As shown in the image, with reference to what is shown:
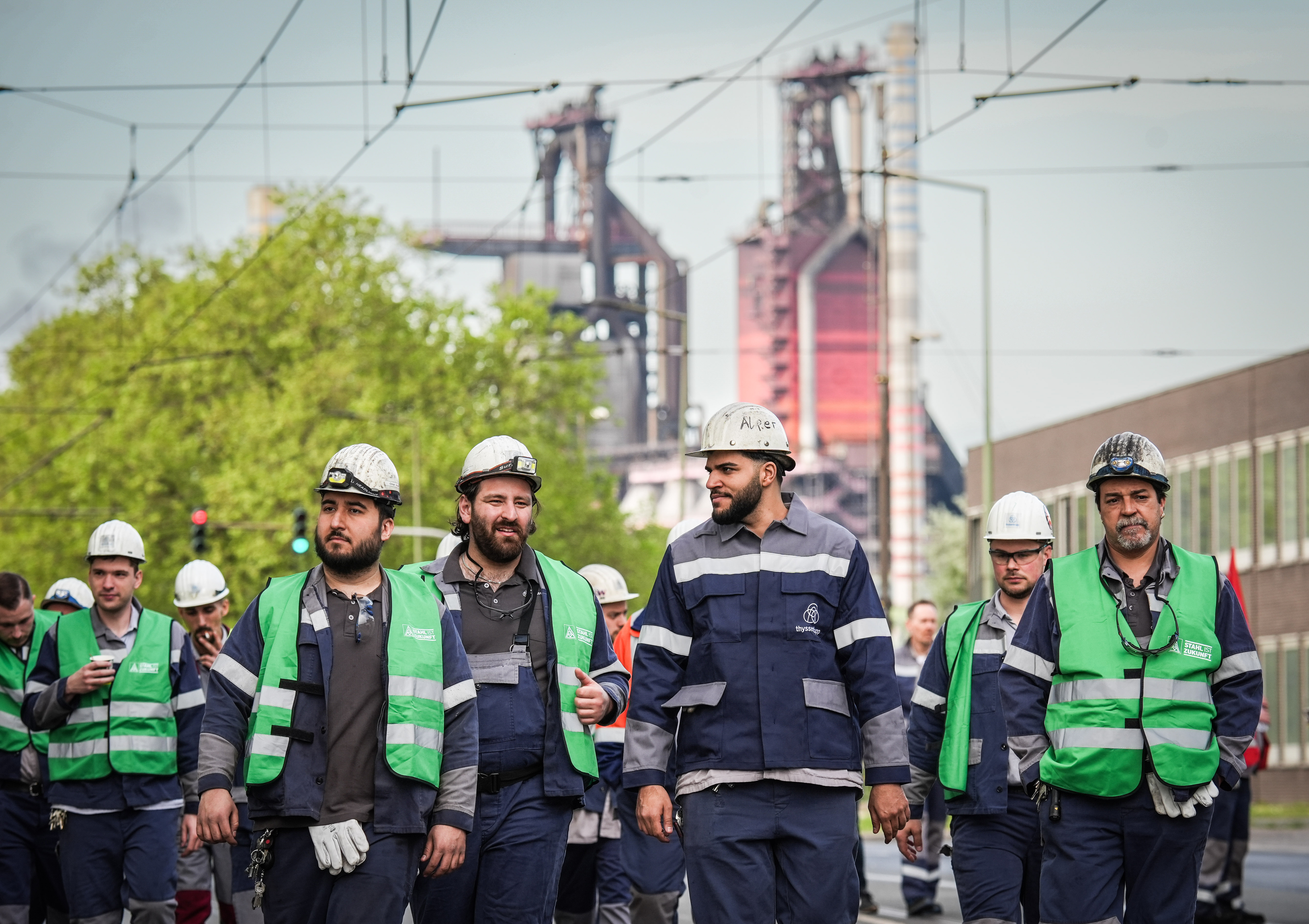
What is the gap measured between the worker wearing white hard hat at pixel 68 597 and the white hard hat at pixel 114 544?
10.3 ft

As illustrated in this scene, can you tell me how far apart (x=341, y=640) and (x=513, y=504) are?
1.16 m

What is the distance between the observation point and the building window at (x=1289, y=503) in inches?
1622

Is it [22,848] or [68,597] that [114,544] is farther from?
[68,597]

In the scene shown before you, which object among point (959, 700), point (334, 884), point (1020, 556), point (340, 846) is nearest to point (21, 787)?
point (334, 884)

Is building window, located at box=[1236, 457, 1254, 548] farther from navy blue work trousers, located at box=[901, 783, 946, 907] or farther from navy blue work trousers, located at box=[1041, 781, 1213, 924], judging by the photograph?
navy blue work trousers, located at box=[1041, 781, 1213, 924]

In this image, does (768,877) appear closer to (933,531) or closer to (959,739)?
(959,739)

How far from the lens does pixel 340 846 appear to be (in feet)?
22.3

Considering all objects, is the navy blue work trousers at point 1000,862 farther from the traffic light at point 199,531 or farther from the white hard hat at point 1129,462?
the traffic light at point 199,531

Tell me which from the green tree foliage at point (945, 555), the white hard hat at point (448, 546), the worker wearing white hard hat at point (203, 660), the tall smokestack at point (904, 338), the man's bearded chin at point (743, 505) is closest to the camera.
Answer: the man's bearded chin at point (743, 505)

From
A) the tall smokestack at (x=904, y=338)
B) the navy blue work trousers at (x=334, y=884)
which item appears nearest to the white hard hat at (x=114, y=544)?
the navy blue work trousers at (x=334, y=884)

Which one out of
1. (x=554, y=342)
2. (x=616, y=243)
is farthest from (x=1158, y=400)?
(x=616, y=243)

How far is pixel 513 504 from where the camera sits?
798 cm

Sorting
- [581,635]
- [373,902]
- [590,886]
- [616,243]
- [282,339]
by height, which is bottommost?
[590,886]

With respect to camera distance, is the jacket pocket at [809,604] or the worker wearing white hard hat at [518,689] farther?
the worker wearing white hard hat at [518,689]
